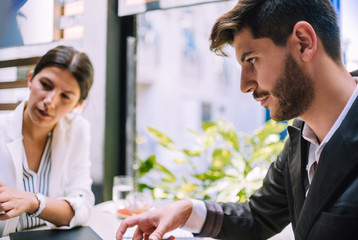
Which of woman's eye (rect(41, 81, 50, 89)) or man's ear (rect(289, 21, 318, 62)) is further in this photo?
woman's eye (rect(41, 81, 50, 89))

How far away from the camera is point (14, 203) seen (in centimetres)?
99

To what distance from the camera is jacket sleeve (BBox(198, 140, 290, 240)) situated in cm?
111

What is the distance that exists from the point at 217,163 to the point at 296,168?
3.97ft

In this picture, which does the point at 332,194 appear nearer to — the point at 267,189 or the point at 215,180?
the point at 267,189

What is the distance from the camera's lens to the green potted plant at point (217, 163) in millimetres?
1910

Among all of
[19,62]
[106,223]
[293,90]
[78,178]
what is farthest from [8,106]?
[293,90]

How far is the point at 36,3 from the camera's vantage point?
4.06 ft

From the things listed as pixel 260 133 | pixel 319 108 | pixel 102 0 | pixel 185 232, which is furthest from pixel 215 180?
pixel 102 0

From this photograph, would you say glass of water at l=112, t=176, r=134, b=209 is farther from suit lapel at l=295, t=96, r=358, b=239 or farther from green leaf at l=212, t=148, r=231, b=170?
suit lapel at l=295, t=96, r=358, b=239

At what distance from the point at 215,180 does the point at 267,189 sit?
3.38ft

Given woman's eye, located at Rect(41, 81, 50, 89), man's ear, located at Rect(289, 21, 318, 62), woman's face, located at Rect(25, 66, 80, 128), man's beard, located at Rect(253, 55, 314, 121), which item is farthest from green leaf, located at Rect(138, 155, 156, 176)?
man's ear, located at Rect(289, 21, 318, 62)

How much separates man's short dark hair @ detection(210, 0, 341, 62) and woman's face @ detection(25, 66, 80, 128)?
0.77 meters

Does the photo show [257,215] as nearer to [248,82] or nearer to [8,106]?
[248,82]

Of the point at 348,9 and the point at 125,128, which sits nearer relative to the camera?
the point at 348,9
